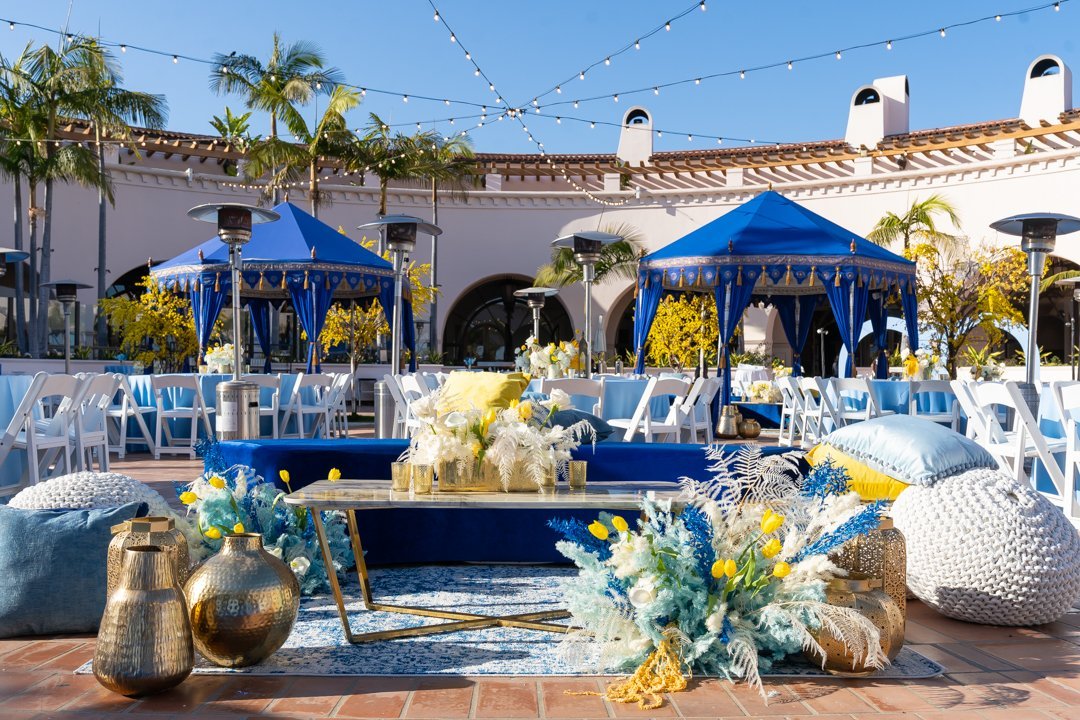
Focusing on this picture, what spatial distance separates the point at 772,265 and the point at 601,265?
29.3 ft

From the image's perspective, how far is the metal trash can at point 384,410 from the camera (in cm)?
678

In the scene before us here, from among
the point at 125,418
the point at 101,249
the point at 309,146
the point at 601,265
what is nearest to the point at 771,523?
the point at 125,418

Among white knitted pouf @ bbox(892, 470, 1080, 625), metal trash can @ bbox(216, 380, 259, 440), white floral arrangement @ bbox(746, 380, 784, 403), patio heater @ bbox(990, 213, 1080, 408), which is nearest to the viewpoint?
white knitted pouf @ bbox(892, 470, 1080, 625)

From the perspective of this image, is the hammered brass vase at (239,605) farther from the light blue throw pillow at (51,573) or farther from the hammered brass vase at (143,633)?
the light blue throw pillow at (51,573)

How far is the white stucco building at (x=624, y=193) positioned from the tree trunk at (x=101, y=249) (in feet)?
1.44

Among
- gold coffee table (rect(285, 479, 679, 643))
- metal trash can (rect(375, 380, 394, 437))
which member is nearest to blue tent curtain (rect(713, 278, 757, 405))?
metal trash can (rect(375, 380, 394, 437))

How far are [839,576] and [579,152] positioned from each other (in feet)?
62.7

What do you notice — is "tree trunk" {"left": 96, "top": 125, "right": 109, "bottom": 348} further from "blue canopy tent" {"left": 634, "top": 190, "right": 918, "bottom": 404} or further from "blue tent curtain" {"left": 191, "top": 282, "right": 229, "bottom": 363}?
"blue canopy tent" {"left": 634, "top": 190, "right": 918, "bottom": 404}

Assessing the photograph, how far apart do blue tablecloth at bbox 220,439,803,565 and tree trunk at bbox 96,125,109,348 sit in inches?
535

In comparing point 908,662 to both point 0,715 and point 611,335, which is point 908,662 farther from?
point 611,335

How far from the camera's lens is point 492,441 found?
9.93 feet

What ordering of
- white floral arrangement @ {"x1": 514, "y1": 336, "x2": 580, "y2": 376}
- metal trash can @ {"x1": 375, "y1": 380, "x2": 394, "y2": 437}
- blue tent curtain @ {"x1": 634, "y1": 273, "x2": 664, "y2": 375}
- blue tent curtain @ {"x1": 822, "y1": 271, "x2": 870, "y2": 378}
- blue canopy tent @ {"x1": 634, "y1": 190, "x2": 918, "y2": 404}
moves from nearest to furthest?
metal trash can @ {"x1": 375, "y1": 380, "x2": 394, "y2": 437}
white floral arrangement @ {"x1": 514, "y1": 336, "x2": 580, "y2": 376}
blue canopy tent @ {"x1": 634, "y1": 190, "x2": 918, "y2": 404}
blue tent curtain @ {"x1": 822, "y1": 271, "x2": 870, "y2": 378}
blue tent curtain @ {"x1": 634, "y1": 273, "x2": 664, "y2": 375}

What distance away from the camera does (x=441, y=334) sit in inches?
834

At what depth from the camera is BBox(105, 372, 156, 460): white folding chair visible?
8.43 meters
